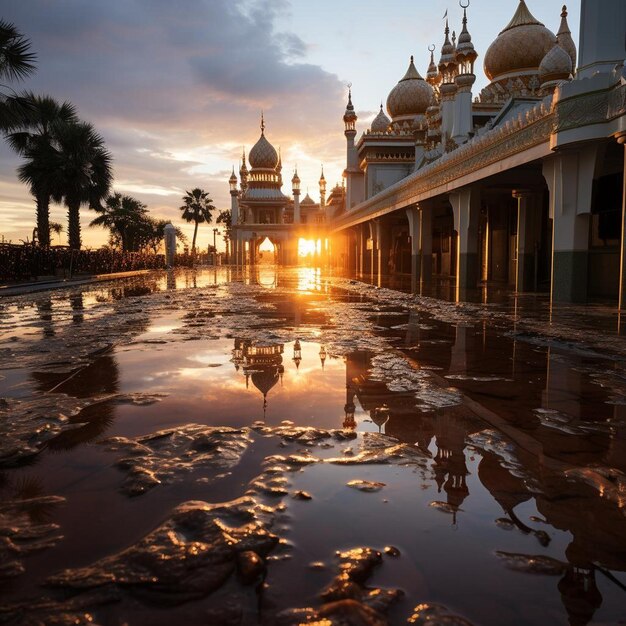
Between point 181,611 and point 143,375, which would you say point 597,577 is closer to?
Result: point 181,611

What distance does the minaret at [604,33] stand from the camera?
1134cm

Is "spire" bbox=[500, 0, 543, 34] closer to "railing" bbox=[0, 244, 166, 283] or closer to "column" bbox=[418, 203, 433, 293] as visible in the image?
"column" bbox=[418, 203, 433, 293]

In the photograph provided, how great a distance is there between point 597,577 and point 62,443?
2.56 metres

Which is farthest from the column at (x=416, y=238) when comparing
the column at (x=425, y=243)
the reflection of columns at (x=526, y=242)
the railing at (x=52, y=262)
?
the railing at (x=52, y=262)

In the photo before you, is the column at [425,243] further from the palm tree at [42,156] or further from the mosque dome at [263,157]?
the mosque dome at [263,157]

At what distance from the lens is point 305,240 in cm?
7325

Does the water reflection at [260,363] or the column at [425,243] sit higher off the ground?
the column at [425,243]

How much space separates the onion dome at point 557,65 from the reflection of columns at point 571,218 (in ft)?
18.9

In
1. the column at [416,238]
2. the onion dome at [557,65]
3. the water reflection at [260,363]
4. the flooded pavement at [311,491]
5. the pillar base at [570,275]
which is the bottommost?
the flooded pavement at [311,491]

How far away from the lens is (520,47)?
89.4ft

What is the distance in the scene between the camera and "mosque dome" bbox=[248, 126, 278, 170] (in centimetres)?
7406

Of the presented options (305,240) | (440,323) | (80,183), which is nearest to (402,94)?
(80,183)

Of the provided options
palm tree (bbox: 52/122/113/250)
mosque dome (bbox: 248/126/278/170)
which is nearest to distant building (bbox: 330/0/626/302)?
palm tree (bbox: 52/122/113/250)

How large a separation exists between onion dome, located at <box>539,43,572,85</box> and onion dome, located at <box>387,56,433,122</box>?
2629cm
